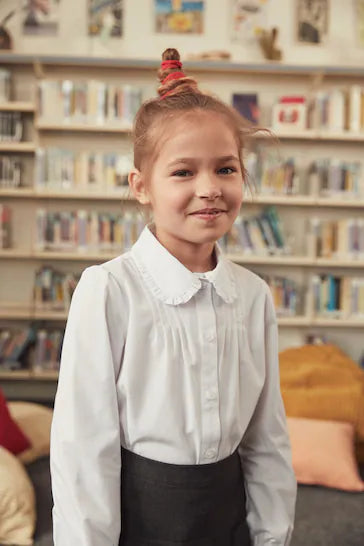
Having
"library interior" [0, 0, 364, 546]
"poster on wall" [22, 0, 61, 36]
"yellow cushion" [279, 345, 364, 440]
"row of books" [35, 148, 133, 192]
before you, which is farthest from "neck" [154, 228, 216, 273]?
"poster on wall" [22, 0, 61, 36]

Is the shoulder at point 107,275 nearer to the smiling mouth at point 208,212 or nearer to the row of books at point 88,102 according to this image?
the smiling mouth at point 208,212

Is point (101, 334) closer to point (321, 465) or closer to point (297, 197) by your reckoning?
point (321, 465)

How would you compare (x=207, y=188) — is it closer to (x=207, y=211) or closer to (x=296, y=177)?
(x=207, y=211)

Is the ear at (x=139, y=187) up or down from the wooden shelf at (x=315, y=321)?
up

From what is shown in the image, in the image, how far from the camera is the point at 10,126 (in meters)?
3.93

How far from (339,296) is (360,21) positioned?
1.84m

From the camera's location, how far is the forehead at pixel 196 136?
0.94 metres

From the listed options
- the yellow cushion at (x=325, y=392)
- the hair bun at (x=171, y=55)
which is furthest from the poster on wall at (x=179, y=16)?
the hair bun at (x=171, y=55)

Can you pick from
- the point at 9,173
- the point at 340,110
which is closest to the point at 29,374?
the point at 9,173

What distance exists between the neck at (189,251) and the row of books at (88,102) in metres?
2.95

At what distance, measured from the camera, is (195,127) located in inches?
37.3

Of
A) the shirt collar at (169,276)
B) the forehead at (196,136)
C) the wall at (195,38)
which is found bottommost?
the shirt collar at (169,276)

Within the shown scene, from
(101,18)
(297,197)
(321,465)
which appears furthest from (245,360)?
(101,18)

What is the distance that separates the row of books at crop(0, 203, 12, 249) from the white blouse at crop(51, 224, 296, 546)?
3.22 meters
